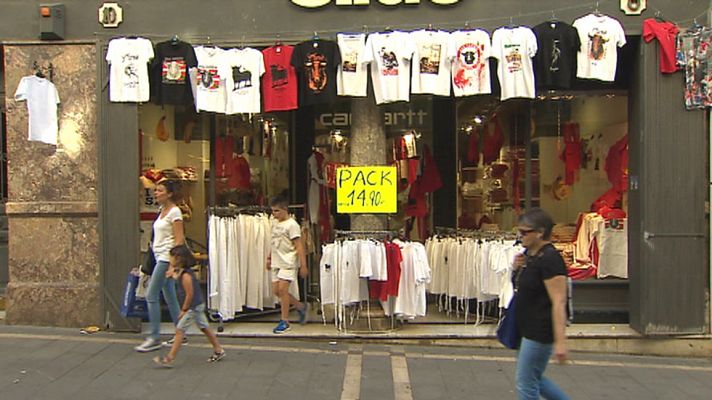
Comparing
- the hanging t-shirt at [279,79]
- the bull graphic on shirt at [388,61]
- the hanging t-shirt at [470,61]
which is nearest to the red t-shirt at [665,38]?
the hanging t-shirt at [470,61]

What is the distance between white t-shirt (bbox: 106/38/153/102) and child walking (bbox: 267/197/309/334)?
202 centimetres

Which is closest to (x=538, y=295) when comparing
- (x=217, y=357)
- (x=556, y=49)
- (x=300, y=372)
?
(x=300, y=372)

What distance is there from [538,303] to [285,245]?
4095 mm

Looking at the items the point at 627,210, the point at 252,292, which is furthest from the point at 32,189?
the point at 627,210

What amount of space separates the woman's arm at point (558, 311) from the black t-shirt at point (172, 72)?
509cm

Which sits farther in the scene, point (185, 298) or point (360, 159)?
point (360, 159)

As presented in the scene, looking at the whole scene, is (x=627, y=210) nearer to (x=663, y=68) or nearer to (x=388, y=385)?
(x=663, y=68)

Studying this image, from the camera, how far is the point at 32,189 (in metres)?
8.20

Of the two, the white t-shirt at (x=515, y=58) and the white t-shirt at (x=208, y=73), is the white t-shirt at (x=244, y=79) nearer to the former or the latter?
the white t-shirt at (x=208, y=73)

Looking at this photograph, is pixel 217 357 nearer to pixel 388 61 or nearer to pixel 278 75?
pixel 278 75

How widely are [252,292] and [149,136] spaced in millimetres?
2453

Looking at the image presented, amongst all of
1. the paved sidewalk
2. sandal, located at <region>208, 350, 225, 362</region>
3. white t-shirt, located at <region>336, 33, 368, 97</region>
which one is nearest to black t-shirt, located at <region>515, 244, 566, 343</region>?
the paved sidewalk

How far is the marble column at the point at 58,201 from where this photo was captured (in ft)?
26.7

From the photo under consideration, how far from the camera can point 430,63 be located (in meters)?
7.75
